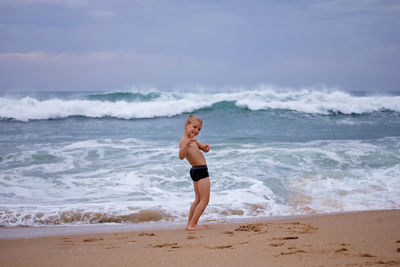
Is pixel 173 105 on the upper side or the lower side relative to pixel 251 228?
upper

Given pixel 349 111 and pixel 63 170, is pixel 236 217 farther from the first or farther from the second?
pixel 349 111

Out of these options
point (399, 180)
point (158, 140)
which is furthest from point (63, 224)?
point (158, 140)

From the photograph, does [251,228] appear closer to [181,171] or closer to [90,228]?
[90,228]

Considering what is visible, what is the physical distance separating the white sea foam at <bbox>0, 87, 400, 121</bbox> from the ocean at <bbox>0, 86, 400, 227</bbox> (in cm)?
236

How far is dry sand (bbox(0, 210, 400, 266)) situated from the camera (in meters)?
2.90

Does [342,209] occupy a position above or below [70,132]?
below

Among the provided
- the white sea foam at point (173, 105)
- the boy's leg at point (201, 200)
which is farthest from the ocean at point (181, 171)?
the white sea foam at point (173, 105)

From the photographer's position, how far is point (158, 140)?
12.2m

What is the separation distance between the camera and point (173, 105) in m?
21.4

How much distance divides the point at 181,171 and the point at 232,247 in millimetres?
4502

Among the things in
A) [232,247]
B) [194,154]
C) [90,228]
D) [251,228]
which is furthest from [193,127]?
[90,228]

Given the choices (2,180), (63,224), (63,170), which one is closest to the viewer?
(63,224)

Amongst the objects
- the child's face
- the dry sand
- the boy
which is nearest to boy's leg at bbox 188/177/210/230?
the boy

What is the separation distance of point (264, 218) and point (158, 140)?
7.33 metres
